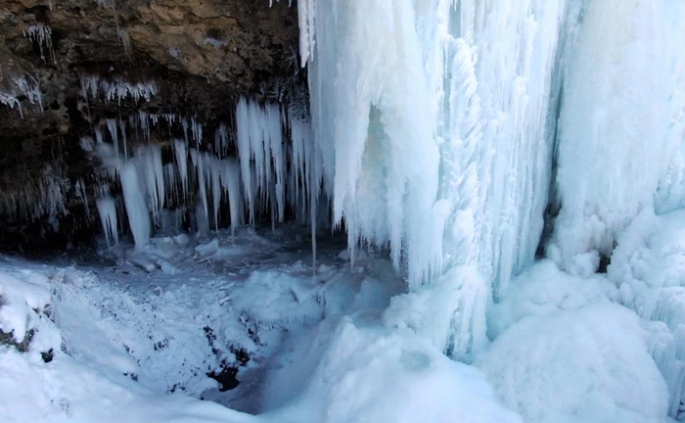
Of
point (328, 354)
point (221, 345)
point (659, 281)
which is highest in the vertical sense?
point (659, 281)

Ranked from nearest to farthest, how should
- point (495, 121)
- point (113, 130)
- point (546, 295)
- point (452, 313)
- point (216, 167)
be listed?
point (495, 121), point (452, 313), point (546, 295), point (113, 130), point (216, 167)

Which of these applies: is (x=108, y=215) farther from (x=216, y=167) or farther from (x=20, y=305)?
(x=20, y=305)

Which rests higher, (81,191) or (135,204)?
(81,191)

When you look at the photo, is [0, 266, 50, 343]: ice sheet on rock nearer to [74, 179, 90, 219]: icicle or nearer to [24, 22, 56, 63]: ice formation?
[24, 22, 56, 63]: ice formation

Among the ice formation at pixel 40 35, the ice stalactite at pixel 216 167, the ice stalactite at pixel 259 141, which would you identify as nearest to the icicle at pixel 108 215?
the ice stalactite at pixel 216 167

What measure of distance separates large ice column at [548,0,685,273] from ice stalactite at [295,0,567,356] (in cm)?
23

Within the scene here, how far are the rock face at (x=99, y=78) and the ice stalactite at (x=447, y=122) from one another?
1.44m

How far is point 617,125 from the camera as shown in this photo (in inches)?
175

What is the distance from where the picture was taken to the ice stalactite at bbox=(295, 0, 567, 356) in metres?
3.99

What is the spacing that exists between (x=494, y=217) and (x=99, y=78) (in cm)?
468

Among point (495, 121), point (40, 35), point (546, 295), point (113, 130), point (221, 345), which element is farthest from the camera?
point (113, 130)

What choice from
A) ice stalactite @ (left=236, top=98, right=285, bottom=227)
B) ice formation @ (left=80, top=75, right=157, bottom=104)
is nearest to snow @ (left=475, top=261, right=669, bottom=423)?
ice stalactite @ (left=236, top=98, right=285, bottom=227)

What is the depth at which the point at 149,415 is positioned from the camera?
3955 mm

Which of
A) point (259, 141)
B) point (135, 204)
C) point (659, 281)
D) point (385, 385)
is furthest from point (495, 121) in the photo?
point (135, 204)
